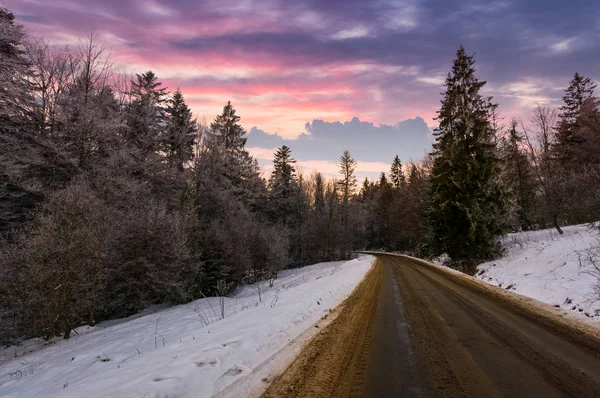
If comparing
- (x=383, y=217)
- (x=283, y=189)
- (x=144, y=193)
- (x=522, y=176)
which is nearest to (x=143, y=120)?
(x=144, y=193)

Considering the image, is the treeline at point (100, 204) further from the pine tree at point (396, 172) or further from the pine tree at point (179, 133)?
the pine tree at point (396, 172)

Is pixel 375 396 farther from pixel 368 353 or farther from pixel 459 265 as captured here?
pixel 459 265

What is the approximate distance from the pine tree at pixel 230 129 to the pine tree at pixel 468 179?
28.9 m

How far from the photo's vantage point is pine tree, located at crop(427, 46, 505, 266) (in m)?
20.1

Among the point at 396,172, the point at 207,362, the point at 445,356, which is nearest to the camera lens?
the point at 207,362

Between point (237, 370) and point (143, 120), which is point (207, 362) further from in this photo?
point (143, 120)

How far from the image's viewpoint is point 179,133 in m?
30.8

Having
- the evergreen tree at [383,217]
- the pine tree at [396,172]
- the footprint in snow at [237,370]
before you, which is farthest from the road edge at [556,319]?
the pine tree at [396,172]

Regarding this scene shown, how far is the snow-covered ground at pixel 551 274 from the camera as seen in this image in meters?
8.12

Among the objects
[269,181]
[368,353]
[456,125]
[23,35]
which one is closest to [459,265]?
[456,125]

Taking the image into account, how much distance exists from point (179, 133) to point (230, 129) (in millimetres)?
13339

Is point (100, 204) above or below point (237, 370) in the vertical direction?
above

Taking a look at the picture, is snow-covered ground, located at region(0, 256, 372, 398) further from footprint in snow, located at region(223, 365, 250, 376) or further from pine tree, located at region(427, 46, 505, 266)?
pine tree, located at region(427, 46, 505, 266)

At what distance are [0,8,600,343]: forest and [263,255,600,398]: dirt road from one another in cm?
874
